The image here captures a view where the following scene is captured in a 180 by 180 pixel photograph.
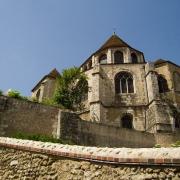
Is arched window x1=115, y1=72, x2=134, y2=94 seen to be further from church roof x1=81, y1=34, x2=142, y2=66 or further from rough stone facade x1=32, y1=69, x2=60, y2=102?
rough stone facade x1=32, y1=69, x2=60, y2=102

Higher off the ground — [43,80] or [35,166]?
[43,80]

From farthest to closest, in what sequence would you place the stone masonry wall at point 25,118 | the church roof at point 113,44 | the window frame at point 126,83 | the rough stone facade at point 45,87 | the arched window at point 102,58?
1. the church roof at point 113,44
2. the arched window at point 102,58
3. the rough stone facade at point 45,87
4. the window frame at point 126,83
5. the stone masonry wall at point 25,118

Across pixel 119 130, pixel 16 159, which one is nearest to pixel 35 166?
pixel 16 159

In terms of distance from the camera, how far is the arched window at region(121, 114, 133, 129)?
26.5 metres

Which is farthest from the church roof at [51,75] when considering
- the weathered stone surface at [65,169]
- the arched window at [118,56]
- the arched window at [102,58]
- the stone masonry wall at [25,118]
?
the weathered stone surface at [65,169]

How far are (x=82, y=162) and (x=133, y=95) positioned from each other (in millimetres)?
22961

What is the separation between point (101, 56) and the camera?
34.1 m

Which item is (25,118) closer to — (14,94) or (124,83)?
(14,94)

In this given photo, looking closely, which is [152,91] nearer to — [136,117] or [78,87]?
[136,117]

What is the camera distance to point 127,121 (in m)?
26.6

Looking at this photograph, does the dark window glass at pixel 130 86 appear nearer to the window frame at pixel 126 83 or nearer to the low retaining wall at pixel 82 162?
the window frame at pixel 126 83

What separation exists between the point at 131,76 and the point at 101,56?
6.38 meters

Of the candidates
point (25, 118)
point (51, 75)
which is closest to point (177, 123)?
point (25, 118)

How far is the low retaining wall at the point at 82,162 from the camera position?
14.5 feet
